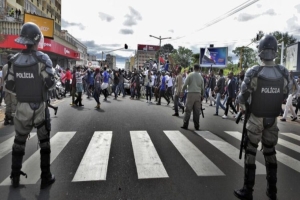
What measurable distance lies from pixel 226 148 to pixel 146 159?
2.03 meters

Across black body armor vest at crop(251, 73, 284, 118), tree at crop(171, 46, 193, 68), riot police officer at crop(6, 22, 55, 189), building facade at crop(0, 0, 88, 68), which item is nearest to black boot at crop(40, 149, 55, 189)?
riot police officer at crop(6, 22, 55, 189)

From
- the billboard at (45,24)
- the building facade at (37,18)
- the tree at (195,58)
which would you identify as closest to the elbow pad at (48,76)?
the building facade at (37,18)

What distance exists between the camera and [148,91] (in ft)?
53.6

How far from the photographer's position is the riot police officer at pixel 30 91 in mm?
3635

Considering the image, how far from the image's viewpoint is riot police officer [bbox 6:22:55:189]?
3635 mm

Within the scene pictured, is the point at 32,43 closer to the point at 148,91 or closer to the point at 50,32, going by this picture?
the point at 148,91

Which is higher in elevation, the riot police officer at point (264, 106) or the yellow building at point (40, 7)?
the yellow building at point (40, 7)

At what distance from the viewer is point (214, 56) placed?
141 ft

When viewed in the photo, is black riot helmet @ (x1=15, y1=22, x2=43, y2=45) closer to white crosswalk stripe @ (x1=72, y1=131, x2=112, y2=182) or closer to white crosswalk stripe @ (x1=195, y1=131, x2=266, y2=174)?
white crosswalk stripe @ (x1=72, y1=131, x2=112, y2=182)

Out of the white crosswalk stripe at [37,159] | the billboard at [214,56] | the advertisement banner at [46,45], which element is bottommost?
the white crosswalk stripe at [37,159]

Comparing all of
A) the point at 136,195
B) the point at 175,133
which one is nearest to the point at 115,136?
the point at 175,133

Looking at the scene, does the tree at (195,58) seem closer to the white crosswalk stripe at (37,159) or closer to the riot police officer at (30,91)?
the white crosswalk stripe at (37,159)

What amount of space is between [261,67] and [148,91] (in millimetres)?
12927

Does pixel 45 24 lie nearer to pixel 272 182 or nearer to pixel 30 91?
pixel 30 91
